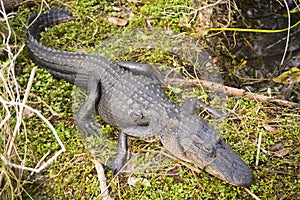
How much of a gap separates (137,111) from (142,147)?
1.08 feet

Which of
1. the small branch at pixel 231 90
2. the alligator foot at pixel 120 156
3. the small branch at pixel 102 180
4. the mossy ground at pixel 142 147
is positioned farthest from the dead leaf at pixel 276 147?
the small branch at pixel 102 180

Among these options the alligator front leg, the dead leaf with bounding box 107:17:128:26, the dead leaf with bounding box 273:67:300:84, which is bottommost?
the alligator front leg

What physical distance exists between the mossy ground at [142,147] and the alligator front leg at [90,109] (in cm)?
9

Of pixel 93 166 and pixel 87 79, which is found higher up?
pixel 87 79

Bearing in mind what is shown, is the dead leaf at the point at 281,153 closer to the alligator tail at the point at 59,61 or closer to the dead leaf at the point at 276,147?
the dead leaf at the point at 276,147

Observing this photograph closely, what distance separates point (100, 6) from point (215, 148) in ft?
8.79

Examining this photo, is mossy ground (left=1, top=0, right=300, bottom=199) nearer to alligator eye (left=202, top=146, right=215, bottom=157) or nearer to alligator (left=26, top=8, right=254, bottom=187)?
alligator (left=26, top=8, right=254, bottom=187)

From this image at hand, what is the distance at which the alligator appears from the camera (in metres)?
3.69

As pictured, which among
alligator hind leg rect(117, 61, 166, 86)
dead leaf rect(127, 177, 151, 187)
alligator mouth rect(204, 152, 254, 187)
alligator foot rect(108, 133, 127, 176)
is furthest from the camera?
alligator hind leg rect(117, 61, 166, 86)

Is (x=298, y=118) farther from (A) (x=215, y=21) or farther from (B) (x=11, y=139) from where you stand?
(B) (x=11, y=139)

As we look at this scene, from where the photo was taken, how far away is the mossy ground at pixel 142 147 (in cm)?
376

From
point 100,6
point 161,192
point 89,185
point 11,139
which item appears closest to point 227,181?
point 161,192

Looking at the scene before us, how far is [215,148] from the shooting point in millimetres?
3693

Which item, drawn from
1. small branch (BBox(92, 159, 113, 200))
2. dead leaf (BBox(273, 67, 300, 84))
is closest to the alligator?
small branch (BBox(92, 159, 113, 200))
